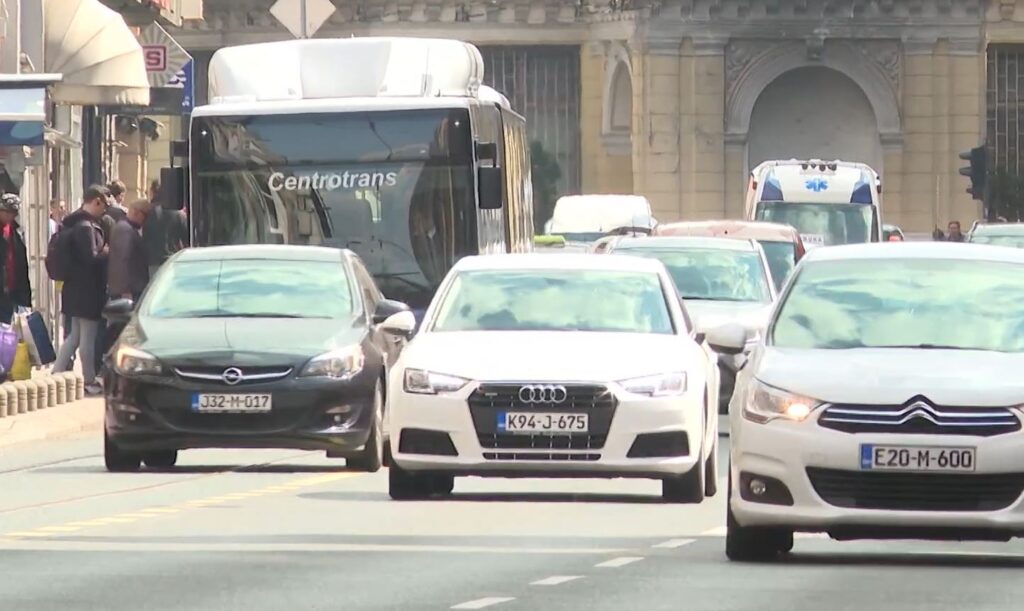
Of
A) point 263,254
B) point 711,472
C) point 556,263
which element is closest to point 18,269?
point 263,254

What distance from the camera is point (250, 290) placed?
850 inches

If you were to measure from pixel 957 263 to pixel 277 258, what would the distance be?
277 inches

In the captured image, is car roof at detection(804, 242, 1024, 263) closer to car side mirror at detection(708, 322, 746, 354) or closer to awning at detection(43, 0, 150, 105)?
car side mirror at detection(708, 322, 746, 354)

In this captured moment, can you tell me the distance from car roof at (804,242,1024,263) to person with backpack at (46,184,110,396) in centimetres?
1433

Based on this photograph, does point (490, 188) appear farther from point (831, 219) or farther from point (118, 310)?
point (831, 219)

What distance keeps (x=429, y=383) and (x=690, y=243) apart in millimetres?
11513

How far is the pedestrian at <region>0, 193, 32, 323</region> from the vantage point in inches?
1181

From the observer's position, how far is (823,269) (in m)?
15.8

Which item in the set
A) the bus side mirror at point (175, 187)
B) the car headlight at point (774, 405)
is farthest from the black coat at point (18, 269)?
the car headlight at point (774, 405)

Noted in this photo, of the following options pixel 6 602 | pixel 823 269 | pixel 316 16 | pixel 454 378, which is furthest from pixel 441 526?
pixel 316 16

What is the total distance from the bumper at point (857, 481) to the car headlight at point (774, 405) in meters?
0.03

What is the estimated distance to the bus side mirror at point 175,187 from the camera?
26.1 meters

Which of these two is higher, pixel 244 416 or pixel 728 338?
pixel 728 338

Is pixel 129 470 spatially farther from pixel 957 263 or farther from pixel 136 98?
pixel 136 98
